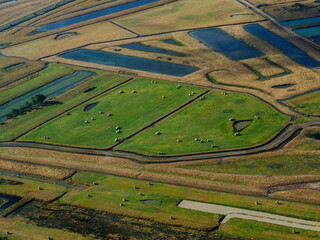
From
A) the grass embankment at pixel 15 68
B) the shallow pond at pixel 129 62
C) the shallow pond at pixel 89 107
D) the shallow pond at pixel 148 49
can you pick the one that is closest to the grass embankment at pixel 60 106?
the shallow pond at pixel 89 107

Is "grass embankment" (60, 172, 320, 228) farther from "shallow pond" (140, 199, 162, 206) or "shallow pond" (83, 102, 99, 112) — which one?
"shallow pond" (83, 102, 99, 112)

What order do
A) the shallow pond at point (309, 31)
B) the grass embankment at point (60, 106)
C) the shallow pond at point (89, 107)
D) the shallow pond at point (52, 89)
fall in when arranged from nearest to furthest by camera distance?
the grass embankment at point (60, 106)
the shallow pond at point (89, 107)
the shallow pond at point (52, 89)
the shallow pond at point (309, 31)

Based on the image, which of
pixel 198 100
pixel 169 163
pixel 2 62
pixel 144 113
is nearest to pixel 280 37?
pixel 198 100

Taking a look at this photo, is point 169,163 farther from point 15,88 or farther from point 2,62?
point 2,62

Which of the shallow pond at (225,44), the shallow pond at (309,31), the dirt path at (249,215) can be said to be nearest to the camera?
the dirt path at (249,215)

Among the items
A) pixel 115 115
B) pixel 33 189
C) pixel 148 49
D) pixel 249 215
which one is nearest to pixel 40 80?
pixel 148 49

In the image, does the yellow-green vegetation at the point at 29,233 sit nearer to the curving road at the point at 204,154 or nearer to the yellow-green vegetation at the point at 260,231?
the yellow-green vegetation at the point at 260,231

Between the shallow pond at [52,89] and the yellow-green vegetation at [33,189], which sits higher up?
the shallow pond at [52,89]

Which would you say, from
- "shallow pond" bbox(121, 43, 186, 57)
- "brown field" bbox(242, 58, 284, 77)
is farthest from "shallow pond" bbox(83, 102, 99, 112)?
"brown field" bbox(242, 58, 284, 77)
